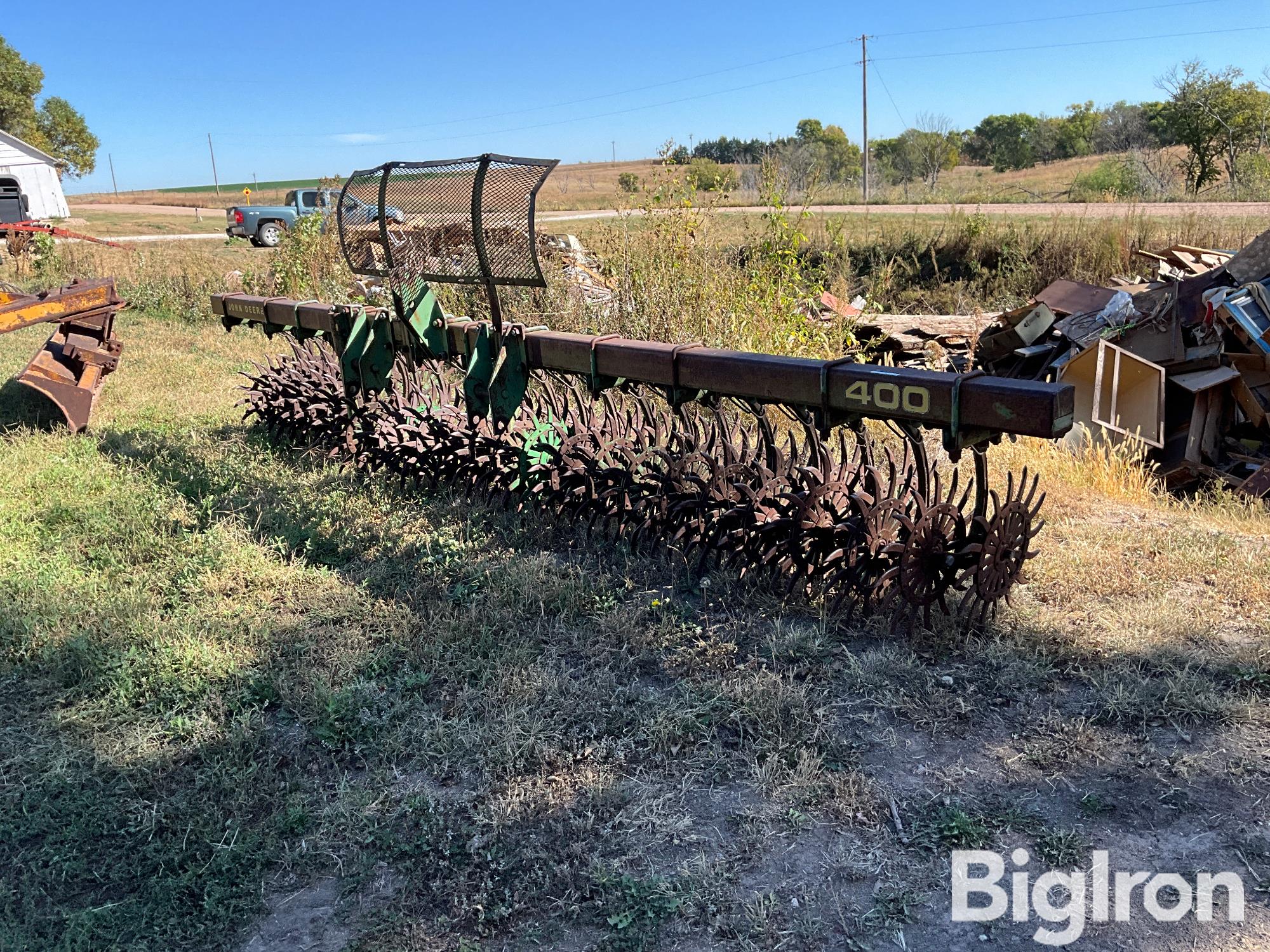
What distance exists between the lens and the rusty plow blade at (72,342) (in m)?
6.22

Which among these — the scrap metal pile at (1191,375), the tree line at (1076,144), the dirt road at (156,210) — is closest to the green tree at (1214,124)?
the tree line at (1076,144)

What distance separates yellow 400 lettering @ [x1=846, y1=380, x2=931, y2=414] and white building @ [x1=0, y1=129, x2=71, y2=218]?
44.9 metres

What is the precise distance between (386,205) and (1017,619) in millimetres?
3381

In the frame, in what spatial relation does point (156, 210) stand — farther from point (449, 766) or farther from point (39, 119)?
point (449, 766)

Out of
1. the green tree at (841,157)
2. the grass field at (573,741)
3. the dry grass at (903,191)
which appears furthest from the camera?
the green tree at (841,157)

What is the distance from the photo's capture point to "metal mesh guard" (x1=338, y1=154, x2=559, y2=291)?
12.9 feet

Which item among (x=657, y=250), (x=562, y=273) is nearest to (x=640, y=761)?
(x=657, y=250)

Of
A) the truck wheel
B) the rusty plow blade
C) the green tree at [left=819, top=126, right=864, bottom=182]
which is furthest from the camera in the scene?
the green tree at [left=819, top=126, right=864, bottom=182]

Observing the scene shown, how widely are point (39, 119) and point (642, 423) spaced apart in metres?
60.4

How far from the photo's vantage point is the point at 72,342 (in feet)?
22.4

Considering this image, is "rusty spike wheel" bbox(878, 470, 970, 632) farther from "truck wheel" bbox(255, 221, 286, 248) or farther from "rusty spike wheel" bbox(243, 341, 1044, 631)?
"truck wheel" bbox(255, 221, 286, 248)

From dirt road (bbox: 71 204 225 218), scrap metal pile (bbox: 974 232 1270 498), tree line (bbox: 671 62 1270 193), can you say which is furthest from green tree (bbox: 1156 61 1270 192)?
dirt road (bbox: 71 204 225 218)

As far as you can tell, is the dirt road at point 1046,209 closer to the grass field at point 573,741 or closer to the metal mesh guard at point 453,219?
the metal mesh guard at point 453,219

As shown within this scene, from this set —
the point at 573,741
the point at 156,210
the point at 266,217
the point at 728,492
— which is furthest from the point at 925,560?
the point at 156,210
